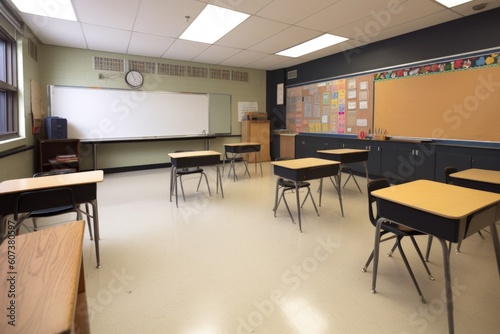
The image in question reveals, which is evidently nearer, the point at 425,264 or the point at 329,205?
the point at 425,264

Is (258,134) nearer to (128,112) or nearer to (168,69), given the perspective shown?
(168,69)

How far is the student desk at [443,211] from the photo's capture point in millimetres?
1666

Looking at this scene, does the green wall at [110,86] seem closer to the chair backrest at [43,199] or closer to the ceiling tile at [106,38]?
the ceiling tile at [106,38]

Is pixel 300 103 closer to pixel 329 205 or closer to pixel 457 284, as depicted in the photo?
pixel 329 205

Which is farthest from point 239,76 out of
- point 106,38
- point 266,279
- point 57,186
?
point 266,279

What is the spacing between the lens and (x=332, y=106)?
6859 millimetres

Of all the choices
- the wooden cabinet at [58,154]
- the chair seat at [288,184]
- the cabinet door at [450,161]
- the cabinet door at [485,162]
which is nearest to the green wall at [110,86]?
the wooden cabinet at [58,154]

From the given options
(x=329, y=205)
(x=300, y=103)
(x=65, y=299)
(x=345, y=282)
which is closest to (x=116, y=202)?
(x=329, y=205)

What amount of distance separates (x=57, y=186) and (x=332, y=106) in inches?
238

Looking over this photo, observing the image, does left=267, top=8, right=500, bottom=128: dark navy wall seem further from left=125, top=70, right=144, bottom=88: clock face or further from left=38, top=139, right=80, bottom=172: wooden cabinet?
left=38, top=139, right=80, bottom=172: wooden cabinet

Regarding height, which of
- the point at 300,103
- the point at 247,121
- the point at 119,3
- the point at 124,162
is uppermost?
the point at 119,3

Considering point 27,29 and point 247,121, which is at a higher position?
point 27,29

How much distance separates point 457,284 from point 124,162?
22.4 feet

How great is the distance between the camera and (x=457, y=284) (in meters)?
2.21
